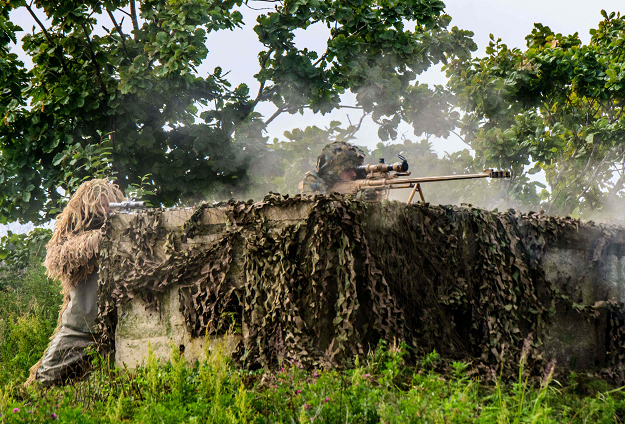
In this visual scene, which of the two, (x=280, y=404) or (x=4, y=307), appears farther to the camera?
(x=4, y=307)

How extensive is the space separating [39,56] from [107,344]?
220 inches

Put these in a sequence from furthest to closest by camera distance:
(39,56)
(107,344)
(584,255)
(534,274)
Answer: (39,56)
(584,255)
(534,274)
(107,344)

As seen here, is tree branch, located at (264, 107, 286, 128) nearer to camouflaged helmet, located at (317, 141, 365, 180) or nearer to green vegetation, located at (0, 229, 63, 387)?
camouflaged helmet, located at (317, 141, 365, 180)

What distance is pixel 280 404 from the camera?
146 inches

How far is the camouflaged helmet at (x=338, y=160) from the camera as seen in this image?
8.26 m

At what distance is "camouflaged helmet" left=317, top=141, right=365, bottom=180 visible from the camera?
325 inches

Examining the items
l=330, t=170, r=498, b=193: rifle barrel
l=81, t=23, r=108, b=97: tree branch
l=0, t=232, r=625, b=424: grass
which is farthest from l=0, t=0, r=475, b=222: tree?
l=0, t=232, r=625, b=424: grass

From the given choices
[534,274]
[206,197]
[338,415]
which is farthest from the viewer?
[206,197]

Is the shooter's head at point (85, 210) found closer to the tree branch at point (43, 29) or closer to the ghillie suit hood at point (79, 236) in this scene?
the ghillie suit hood at point (79, 236)

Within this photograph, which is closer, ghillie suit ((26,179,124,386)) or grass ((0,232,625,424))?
grass ((0,232,625,424))

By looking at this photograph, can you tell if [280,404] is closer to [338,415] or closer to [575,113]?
[338,415]

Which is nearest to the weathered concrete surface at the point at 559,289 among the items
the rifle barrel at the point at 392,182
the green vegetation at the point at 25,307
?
the rifle barrel at the point at 392,182

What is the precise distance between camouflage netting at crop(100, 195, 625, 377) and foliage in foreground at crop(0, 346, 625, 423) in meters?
0.38

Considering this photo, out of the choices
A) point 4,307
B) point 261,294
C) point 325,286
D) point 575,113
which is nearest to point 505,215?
point 325,286
